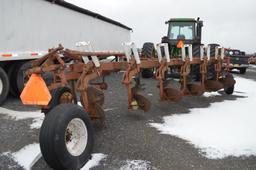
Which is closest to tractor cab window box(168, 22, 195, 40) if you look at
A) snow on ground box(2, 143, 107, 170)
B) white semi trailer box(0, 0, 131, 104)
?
white semi trailer box(0, 0, 131, 104)

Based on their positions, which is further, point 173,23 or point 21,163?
point 173,23

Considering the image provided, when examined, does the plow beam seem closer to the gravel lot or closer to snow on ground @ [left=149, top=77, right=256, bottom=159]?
snow on ground @ [left=149, top=77, right=256, bottom=159]

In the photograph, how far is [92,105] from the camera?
452cm

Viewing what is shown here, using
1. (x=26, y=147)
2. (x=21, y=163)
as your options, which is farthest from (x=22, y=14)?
(x=21, y=163)

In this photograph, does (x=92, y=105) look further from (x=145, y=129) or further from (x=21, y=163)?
(x=21, y=163)

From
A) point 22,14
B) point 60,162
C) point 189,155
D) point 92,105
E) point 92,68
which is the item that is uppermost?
point 22,14

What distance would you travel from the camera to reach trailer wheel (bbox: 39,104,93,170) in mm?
2920

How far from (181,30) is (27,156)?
9.04 meters

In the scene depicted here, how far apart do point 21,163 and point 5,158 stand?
30 centimetres

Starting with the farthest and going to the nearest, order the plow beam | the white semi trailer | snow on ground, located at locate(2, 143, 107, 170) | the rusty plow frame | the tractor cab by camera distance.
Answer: the tractor cab, the plow beam, the white semi trailer, the rusty plow frame, snow on ground, located at locate(2, 143, 107, 170)

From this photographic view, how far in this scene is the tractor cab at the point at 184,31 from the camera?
433 inches

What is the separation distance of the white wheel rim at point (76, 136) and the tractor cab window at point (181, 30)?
8.52m

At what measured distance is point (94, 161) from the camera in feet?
11.6

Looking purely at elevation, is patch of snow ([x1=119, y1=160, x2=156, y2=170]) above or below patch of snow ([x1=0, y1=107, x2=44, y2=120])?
below
